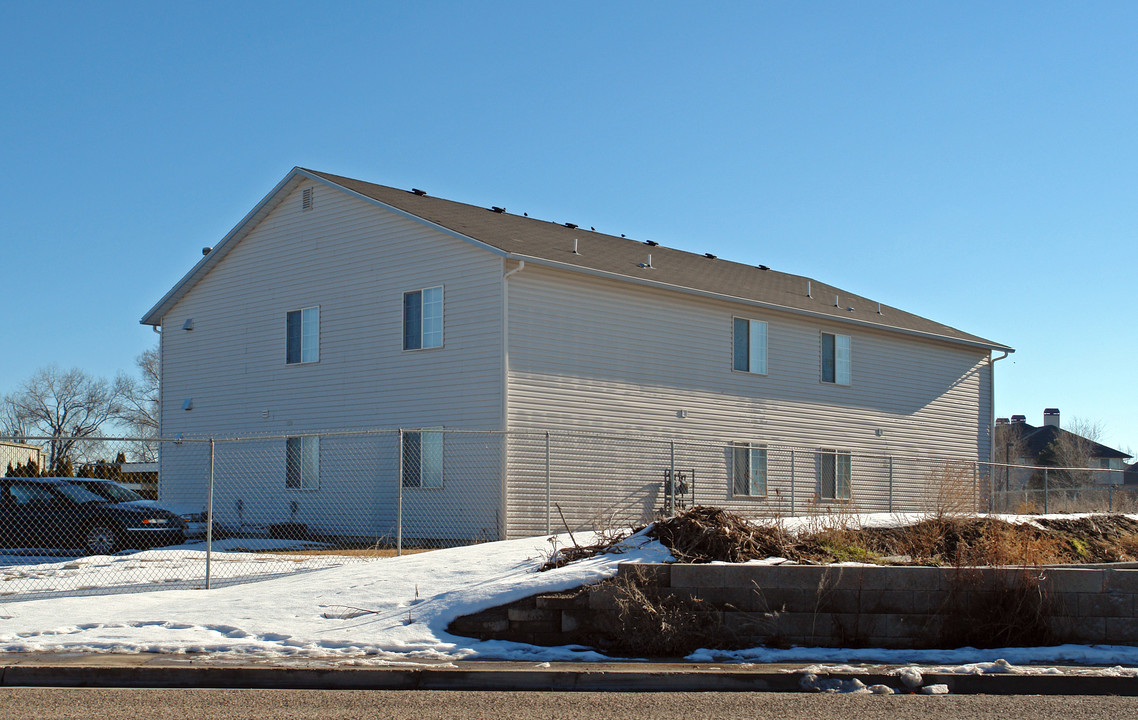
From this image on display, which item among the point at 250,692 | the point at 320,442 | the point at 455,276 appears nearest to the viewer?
the point at 250,692

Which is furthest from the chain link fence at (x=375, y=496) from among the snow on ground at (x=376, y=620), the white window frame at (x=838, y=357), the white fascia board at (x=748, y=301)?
the white fascia board at (x=748, y=301)

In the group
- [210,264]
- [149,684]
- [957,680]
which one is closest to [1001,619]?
[957,680]

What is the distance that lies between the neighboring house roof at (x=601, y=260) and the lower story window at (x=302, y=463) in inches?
220

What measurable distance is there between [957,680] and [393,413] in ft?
50.9

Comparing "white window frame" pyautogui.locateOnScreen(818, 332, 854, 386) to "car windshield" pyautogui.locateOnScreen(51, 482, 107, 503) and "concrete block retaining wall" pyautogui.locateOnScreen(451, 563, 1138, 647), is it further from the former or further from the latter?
"concrete block retaining wall" pyautogui.locateOnScreen(451, 563, 1138, 647)

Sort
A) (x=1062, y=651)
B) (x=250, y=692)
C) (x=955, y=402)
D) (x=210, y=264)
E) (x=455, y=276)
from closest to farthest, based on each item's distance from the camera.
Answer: (x=250, y=692)
(x=1062, y=651)
(x=455, y=276)
(x=210, y=264)
(x=955, y=402)

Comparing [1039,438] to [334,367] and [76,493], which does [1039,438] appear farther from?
[76,493]

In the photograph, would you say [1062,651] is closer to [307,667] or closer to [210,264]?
[307,667]

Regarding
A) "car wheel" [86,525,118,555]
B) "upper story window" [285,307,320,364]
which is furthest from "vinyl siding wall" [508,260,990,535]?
"car wheel" [86,525,118,555]

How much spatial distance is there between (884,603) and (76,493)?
13.7 meters

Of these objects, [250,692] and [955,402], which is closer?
[250,692]

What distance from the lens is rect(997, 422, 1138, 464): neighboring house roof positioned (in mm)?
69250

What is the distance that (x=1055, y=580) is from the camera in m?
9.77

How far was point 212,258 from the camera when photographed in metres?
26.5
